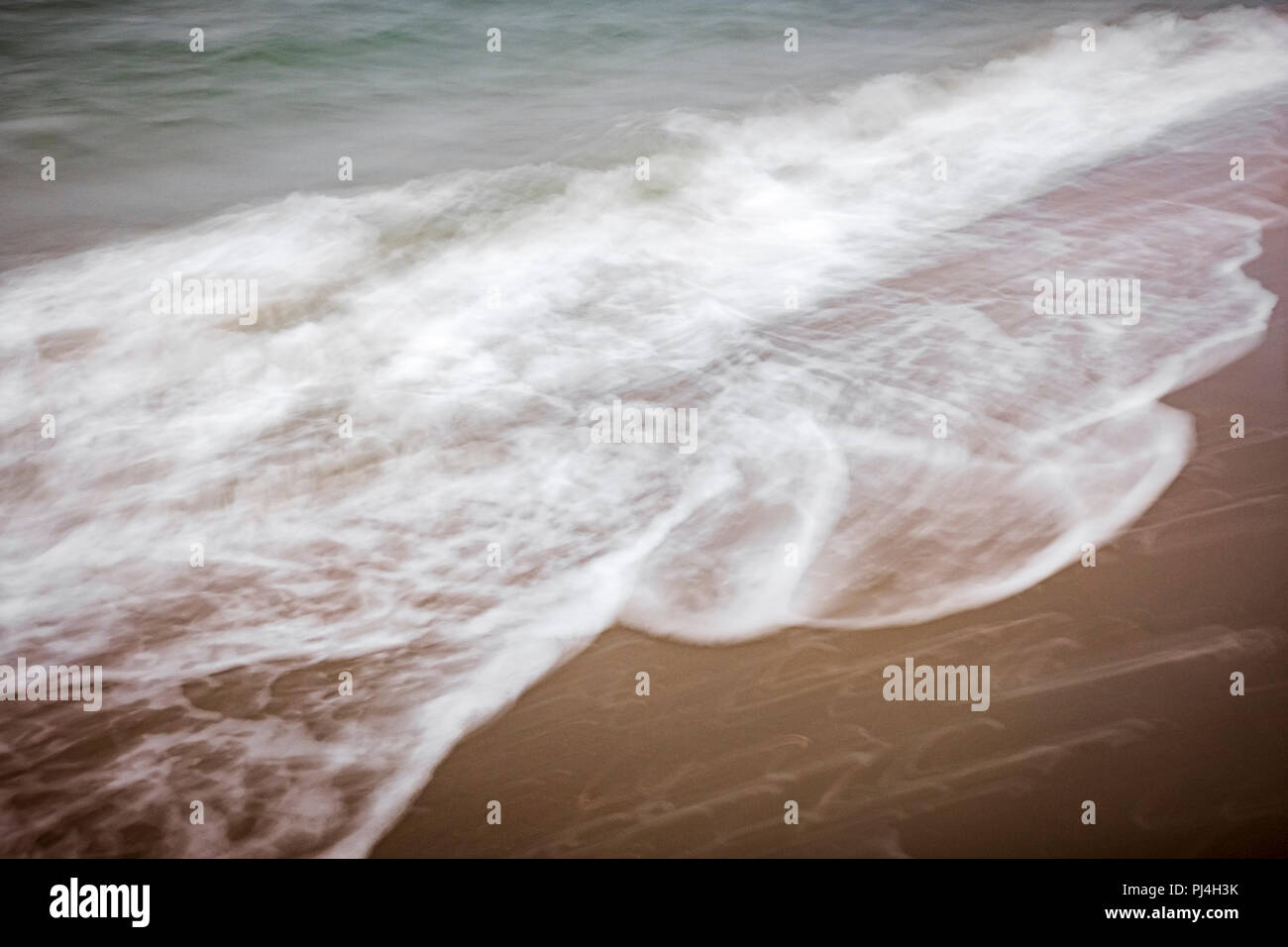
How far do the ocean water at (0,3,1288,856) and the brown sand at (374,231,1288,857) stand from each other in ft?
0.51

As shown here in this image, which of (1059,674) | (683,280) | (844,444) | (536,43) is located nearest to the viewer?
(1059,674)

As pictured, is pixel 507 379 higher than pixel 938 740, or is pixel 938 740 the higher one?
pixel 507 379

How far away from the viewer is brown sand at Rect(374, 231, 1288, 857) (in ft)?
8.48

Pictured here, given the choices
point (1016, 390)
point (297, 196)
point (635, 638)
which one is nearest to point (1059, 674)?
point (635, 638)

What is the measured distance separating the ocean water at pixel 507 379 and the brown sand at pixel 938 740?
15 centimetres

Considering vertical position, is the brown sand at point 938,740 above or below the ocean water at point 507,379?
below

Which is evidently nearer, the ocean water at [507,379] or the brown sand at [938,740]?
the brown sand at [938,740]

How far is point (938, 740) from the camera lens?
279cm

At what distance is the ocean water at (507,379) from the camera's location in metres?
3.09

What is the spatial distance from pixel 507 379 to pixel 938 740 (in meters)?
2.74

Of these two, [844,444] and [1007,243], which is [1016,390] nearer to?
[844,444]
